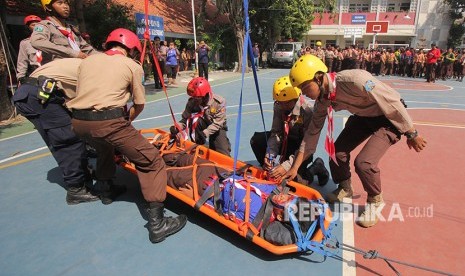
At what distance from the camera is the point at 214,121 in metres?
4.70

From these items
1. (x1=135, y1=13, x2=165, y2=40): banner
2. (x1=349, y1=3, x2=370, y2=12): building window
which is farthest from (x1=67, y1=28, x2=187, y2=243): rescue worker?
(x1=349, y1=3, x2=370, y2=12): building window

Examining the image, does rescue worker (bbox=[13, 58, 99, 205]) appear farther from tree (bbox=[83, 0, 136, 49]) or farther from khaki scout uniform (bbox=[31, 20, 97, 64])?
tree (bbox=[83, 0, 136, 49])

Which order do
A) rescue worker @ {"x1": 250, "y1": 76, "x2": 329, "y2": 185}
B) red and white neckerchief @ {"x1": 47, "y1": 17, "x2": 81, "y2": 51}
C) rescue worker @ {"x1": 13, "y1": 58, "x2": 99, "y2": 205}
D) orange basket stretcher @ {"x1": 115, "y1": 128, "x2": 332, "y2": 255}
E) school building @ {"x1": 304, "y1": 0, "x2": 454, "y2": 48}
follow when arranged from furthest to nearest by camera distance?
1. school building @ {"x1": 304, "y1": 0, "x2": 454, "y2": 48}
2. red and white neckerchief @ {"x1": 47, "y1": 17, "x2": 81, "y2": 51}
3. rescue worker @ {"x1": 250, "y1": 76, "x2": 329, "y2": 185}
4. rescue worker @ {"x1": 13, "y1": 58, "x2": 99, "y2": 205}
5. orange basket stretcher @ {"x1": 115, "y1": 128, "x2": 332, "y2": 255}

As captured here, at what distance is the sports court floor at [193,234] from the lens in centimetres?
277

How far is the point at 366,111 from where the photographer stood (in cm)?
321

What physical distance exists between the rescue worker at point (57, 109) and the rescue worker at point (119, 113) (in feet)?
2.28

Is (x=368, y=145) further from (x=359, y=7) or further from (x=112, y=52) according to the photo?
(x=359, y=7)

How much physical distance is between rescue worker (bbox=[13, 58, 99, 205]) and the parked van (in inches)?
888

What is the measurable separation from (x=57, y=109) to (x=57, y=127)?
8.2 inches

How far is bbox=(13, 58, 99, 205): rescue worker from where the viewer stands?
3.59 m

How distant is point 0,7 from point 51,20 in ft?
22.2

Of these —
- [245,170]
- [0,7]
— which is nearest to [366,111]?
[245,170]

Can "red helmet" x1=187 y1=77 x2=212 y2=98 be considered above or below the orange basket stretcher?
above

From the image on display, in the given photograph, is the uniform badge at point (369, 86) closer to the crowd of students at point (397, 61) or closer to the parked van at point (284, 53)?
the crowd of students at point (397, 61)
